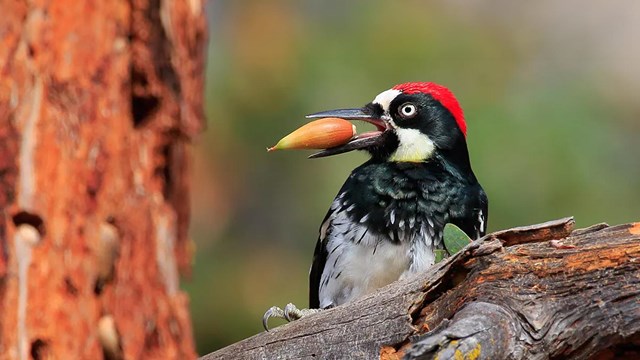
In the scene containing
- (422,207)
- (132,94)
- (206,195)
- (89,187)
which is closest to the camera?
(422,207)

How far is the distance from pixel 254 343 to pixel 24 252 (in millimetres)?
1199

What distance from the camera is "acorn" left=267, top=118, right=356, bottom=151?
151 inches

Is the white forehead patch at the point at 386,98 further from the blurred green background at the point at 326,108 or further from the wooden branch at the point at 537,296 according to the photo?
the blurred green background at the point at 326,108

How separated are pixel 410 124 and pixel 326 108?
11.2ft

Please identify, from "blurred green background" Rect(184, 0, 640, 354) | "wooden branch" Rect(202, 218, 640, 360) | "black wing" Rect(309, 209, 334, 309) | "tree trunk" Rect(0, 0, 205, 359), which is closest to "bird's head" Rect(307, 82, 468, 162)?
"black wing" Rect(309, 209, 334, 309)

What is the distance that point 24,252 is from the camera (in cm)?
403

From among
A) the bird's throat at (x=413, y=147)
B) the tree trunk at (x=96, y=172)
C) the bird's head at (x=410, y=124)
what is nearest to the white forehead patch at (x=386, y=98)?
the bird's head at (x=410, y=124)

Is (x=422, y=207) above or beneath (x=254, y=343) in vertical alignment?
above

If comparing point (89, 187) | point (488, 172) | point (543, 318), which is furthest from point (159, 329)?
point (488, 172)

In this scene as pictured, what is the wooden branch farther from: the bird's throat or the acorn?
the bird's throat

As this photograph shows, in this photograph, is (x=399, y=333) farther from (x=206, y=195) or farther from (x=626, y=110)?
(x=626, y=110)

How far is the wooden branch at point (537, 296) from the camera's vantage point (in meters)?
2.68

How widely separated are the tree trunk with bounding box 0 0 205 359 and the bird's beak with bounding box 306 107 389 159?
37.7 inches

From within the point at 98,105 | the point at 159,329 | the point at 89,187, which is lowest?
the point at 159,329
